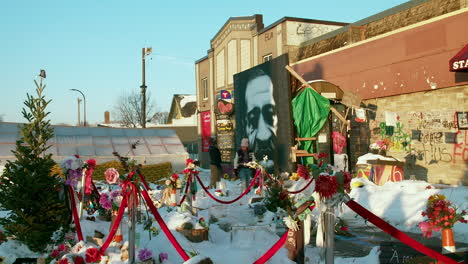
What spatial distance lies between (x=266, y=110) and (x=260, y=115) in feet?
2.03

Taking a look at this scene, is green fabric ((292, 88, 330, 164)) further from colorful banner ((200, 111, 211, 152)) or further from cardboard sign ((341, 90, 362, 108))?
colorful banner ((200, 111, 211, 152))

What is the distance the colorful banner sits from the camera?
31062mm

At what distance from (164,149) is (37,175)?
1214cm

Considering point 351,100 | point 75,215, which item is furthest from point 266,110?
point 75,215

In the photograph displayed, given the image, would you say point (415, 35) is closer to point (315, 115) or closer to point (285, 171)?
point (315, 115)

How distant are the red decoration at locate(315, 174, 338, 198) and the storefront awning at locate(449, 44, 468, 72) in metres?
8.63

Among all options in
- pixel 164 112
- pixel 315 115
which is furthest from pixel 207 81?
pixel 164 112

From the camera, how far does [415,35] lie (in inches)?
562

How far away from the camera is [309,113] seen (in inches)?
646

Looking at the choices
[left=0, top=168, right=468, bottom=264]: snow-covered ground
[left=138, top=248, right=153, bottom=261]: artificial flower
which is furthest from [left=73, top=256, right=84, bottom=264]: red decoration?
[left=138, top=248, right=153, bottom=261]: artificial flower

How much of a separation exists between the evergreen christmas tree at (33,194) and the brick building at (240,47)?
17.0 m

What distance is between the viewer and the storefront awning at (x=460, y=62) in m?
11.6

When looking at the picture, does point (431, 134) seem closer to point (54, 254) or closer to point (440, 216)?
point (440, 216)

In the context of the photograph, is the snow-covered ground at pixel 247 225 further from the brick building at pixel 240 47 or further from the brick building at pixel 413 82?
the brick building at pixel 240 47
